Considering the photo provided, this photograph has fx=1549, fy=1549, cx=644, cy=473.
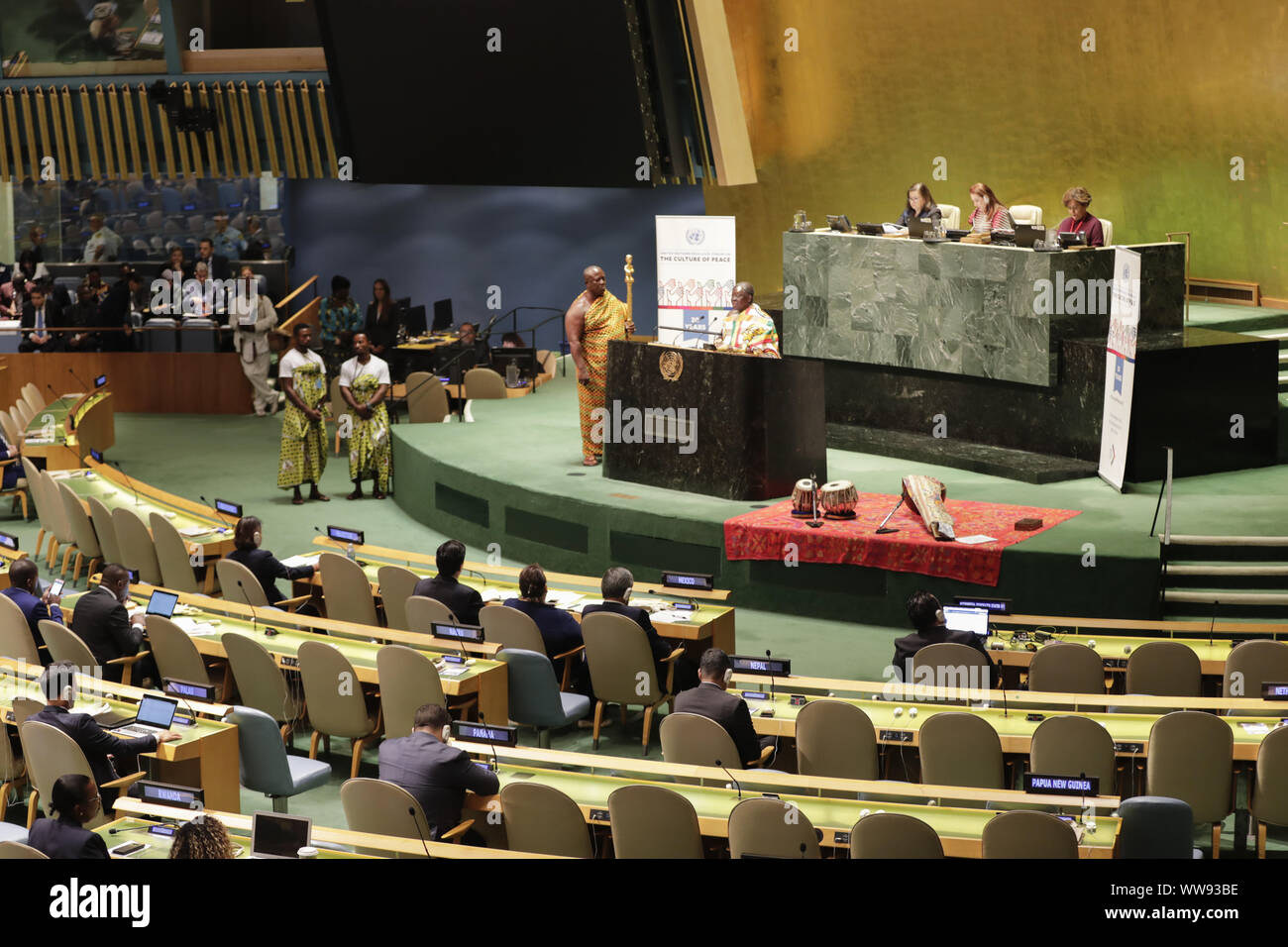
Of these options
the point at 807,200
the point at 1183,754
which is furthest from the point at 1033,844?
the point at 807,200

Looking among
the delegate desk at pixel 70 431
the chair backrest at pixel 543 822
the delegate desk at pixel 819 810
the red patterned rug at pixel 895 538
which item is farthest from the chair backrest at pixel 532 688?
the delegate desk at pixel 70 431

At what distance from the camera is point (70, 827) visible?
5379 millimetres

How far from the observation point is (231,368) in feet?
61.0

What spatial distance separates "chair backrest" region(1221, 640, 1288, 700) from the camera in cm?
743

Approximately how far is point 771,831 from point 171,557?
6299 mm

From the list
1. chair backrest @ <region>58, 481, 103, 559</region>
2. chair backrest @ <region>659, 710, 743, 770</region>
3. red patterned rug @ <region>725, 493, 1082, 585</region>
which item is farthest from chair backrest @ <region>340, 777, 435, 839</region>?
chair backrest @ <region>58, 481, 103, 559</region>

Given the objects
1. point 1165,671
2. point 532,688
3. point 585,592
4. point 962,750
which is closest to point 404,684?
point 532,688

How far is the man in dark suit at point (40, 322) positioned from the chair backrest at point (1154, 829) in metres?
15.7

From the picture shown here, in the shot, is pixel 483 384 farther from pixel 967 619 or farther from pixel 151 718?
pixel 151 718

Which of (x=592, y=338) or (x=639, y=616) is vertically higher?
(x=592, y=338)

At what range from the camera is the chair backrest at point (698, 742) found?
6484 millimetres
